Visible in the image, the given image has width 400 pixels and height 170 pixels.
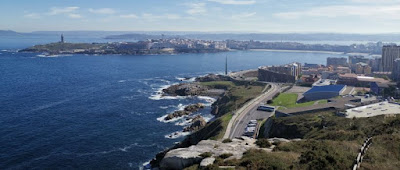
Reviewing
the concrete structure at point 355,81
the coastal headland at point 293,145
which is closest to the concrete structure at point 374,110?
the coastal headland at point 293,145

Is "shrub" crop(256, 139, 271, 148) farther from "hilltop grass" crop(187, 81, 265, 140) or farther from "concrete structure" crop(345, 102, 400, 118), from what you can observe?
"concrete structure" crop(345, 102, 400, 118)

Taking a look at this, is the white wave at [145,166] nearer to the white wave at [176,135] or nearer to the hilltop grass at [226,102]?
the hilltop grass at [226,102]

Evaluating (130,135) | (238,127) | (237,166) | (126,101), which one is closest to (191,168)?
(237,166)

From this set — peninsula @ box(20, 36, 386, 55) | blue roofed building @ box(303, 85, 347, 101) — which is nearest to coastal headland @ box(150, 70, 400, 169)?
blue roofed building @ box(303, 85, 347, 101)

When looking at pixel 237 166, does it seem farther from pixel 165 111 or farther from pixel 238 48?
pixel 238 48

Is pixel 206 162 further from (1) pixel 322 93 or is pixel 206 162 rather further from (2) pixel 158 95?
(2) pixel 158 95
